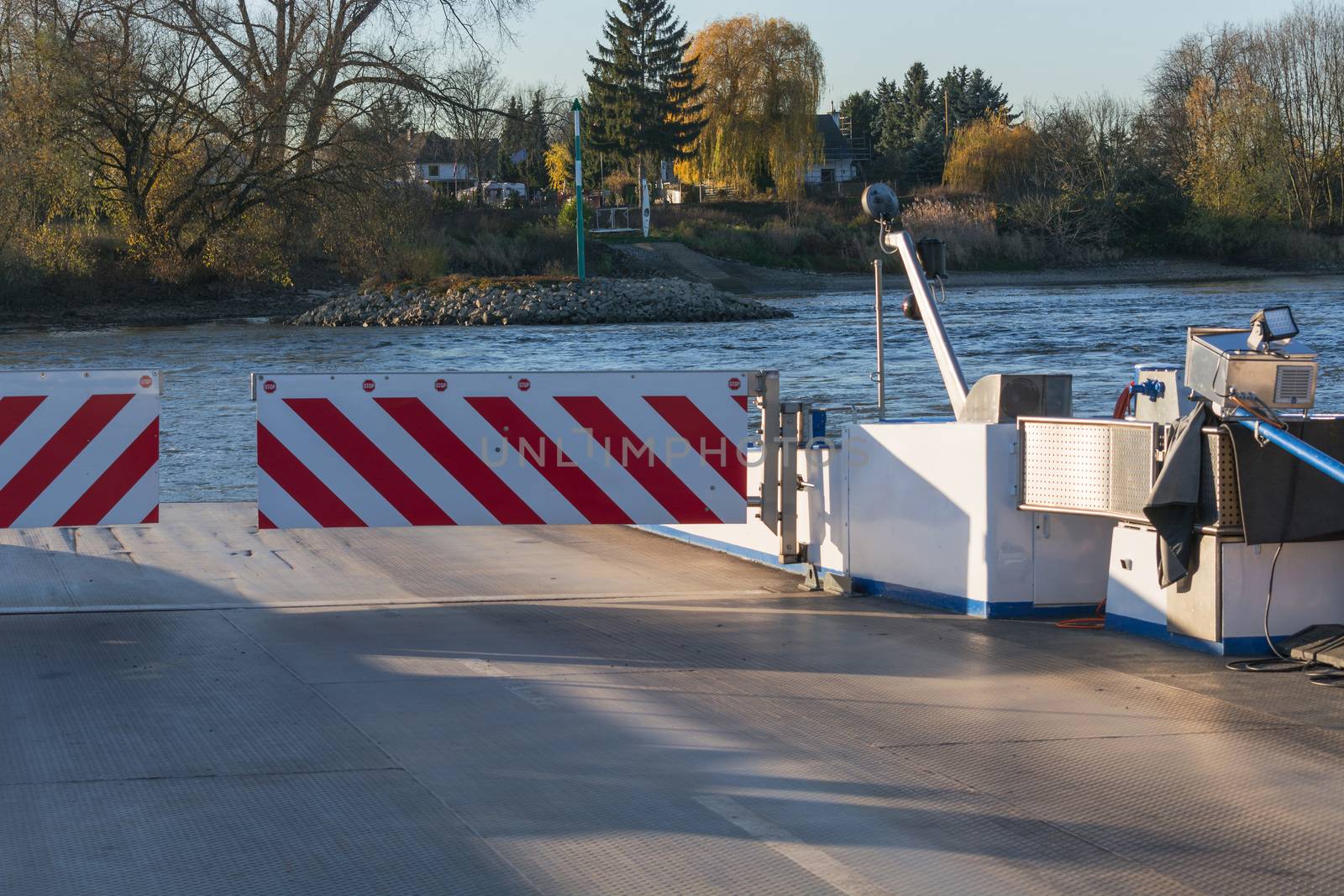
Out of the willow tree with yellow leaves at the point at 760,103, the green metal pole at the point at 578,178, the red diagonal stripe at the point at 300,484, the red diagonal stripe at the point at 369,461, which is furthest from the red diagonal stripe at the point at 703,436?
the willow tree with yellow leaves at the point at 760,103

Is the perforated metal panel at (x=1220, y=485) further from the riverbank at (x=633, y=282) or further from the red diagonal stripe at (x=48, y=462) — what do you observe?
the riverbank at (x=633, y=282)

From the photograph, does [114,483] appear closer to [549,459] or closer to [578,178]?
[549,459]

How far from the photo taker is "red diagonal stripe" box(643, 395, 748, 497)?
8516mm

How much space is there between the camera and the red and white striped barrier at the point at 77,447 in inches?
318

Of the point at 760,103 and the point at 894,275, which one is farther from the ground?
the point at 760,103

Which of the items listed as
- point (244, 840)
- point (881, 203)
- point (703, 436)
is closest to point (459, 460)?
point (703, 436)

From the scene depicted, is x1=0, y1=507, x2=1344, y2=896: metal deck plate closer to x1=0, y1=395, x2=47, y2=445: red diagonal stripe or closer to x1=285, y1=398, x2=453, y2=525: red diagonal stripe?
x1=285, y1=398, x2=453, y2=525: red diagonal stripe

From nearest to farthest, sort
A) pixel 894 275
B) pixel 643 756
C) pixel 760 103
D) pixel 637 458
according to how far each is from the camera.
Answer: pixel 643 756 < pixel 637 458 < pixel 894 275 < pixel 760 103

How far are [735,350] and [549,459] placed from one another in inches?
1316

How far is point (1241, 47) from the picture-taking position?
297ft

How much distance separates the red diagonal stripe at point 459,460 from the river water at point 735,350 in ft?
24.3

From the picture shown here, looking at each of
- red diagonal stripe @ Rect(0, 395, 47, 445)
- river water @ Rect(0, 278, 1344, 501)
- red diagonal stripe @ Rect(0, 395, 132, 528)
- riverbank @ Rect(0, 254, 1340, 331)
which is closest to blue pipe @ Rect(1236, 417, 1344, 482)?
red diagonal stripe @ Rect(0, 395, 132, 528)

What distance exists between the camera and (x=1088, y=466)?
7.53 m

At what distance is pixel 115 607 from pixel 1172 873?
229 inches
